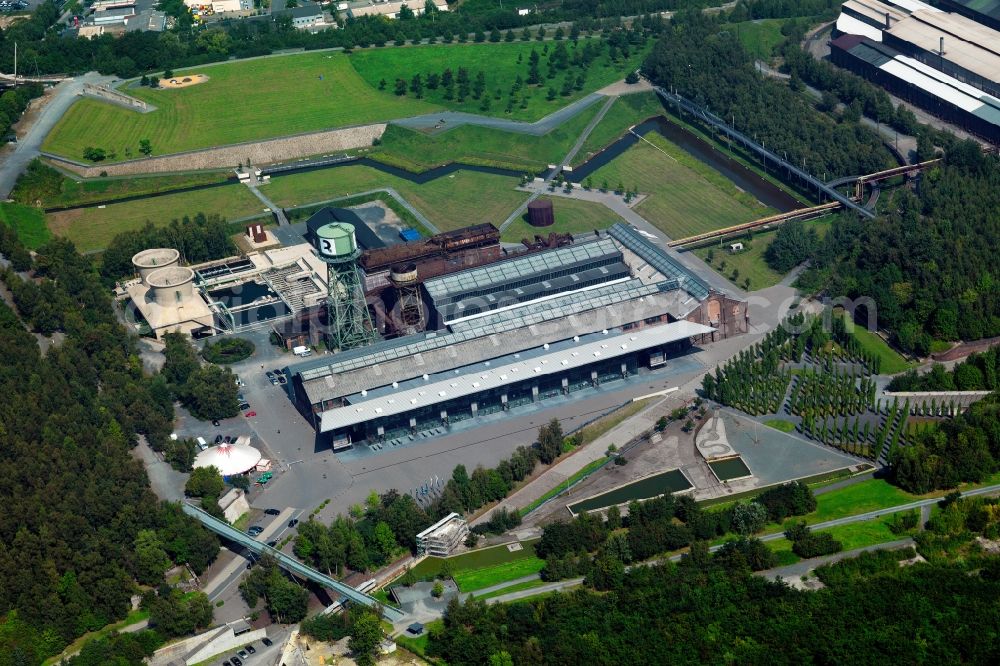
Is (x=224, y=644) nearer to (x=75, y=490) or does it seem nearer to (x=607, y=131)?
(x=75, y=490)

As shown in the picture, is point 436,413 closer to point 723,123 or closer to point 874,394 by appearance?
point 874,394

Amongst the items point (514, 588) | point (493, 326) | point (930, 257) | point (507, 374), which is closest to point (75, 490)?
point (514, 588)

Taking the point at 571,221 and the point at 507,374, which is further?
the point at 571,221

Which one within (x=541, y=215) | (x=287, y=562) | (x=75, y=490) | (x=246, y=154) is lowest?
(x=287, y=562)

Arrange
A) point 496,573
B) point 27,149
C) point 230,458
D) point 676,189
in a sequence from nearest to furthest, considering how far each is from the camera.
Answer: point 496,573 → point 230,458 → point 676,189 → point 27,149

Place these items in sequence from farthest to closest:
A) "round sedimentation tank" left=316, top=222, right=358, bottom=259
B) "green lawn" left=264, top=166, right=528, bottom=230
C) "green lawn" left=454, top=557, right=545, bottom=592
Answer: "green lawn" left=264, top=166, right=528, bottom=230 → "round sedimentation tank" left=316, top=222, right=358, bottom=259 → "green lawn" left=454, top=557, right=545, bottom=592

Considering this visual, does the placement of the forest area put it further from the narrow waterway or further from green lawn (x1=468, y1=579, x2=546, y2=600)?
the narrow waterway

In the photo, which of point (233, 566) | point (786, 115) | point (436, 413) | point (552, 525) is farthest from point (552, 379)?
point (786, 115)

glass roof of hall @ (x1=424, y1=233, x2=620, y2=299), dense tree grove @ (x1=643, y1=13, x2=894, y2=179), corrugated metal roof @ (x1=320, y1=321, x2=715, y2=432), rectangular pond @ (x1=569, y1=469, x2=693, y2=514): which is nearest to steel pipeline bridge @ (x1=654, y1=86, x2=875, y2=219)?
dense tree grove @ (x1=643, y1=13, x2=894, y2=179)
